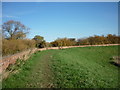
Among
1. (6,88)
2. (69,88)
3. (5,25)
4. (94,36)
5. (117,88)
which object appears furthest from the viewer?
(94,36)

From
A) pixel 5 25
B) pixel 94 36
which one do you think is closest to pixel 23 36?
pixel 5 25

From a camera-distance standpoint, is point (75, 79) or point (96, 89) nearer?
point (96, 89)

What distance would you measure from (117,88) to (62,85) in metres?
3.25

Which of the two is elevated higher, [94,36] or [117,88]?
[94,36]

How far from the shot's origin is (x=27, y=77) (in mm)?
7637

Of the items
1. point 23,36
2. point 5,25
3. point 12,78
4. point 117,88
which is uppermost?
point 5,25

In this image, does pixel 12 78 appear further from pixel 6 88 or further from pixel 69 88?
pixel 69 88

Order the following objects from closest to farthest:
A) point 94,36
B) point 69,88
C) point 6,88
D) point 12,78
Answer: point 69,88
point 6,88
point 12,78
point 94,36

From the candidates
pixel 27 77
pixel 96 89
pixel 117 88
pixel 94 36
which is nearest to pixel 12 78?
pixel 27 77

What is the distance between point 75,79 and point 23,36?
84.1ft

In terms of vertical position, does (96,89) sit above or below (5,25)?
below

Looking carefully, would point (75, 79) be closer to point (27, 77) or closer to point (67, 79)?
point (67, 79)

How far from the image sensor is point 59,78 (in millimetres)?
7242

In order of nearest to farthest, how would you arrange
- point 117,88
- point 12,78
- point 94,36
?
point 117,88
point 12,78
point 94,36
